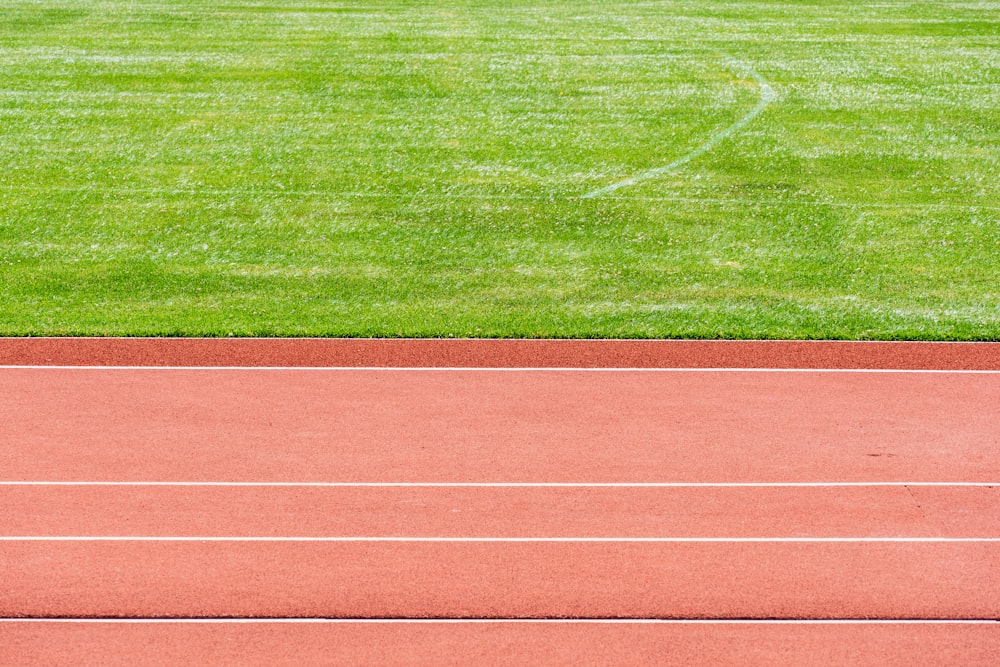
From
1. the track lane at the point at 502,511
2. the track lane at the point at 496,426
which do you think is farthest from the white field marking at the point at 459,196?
the track lane at the point at 502,511

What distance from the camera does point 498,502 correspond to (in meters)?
8.62

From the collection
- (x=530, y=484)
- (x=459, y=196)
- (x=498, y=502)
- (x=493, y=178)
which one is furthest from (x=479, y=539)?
(x=493, y=178)

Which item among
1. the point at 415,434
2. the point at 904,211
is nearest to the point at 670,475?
the point at 415,434

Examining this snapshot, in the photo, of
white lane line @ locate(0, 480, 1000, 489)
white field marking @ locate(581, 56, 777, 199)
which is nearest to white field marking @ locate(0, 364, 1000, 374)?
white lane line @ locate(0, 480, 1000, 489)

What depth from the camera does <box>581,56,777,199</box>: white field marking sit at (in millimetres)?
16559

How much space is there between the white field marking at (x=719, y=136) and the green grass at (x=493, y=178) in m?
0.17

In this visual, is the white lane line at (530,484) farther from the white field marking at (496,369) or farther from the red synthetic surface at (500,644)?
the white field marking at (496,369)

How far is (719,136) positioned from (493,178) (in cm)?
388

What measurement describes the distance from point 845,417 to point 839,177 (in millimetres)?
7446

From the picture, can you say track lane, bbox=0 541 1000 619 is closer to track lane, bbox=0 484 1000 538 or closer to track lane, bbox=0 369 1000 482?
track lane, bbox=0 484 1000 538

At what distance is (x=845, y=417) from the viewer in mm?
10156

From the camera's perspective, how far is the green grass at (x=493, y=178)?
1293 centimetres

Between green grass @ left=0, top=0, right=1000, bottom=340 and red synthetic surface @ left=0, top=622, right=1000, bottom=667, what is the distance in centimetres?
521

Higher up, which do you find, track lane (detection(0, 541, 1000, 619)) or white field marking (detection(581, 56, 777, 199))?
white field marking (detection(581, 56, 777, 199))
